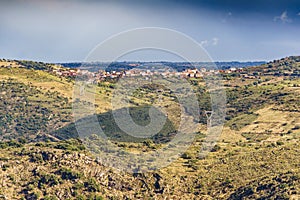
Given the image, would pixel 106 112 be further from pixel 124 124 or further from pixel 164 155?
pixel 164 155

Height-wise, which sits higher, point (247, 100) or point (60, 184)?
point (247, 100)

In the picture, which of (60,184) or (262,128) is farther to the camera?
(262,128)

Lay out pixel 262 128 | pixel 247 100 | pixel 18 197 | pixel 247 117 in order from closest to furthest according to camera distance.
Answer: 1. pixel 18 197
2. pixel 262 128
3. pixel 247 117
4. pixel 247 100

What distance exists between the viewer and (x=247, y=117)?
14675 cm

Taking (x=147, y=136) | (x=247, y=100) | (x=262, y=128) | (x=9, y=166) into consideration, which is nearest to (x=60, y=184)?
(x=9, y=166)

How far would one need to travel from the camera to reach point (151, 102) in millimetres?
186375

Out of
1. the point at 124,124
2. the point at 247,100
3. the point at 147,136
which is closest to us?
the point at 147,136

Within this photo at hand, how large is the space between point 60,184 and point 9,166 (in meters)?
7.98

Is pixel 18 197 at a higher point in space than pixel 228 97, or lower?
lower

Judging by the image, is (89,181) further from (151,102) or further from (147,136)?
→ (151,102)

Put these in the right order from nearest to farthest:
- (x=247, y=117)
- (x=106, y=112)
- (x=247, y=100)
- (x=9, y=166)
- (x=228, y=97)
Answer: (x=9, y=166) → (x=247, y=117) → (x=106, y=112) → (x=247, y=100) → (x=228, y=97)

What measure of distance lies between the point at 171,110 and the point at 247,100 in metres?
31.6

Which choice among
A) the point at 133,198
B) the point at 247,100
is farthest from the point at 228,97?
the point at 133,198

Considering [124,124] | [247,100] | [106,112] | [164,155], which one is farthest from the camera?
[247,100]
